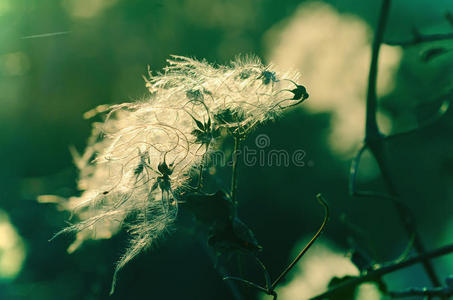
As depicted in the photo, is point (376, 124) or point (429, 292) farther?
point (376, 124)

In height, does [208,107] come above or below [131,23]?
below

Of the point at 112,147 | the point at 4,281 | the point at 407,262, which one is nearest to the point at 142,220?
the point at 112,147

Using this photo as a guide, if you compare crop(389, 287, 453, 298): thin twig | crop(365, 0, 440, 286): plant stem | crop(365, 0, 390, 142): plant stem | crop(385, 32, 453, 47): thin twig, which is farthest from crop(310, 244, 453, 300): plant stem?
crop(385, 32, 453, 47): thin twig

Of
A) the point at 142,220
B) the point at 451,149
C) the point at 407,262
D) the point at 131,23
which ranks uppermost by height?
the point at 131,23

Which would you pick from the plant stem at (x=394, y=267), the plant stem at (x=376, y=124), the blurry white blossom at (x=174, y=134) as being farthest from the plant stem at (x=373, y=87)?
the plant stem at (x=394, y=267)

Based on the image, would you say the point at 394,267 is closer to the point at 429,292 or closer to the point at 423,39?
the point at 429,292

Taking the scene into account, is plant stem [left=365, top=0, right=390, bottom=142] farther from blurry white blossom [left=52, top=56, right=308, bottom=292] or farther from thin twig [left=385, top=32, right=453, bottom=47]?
blurry white blossom [left=52, top=56, right=308, bottom=292]

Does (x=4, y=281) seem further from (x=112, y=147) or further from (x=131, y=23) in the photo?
(x=131, y=23)

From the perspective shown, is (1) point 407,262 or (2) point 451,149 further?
(2) point 451,149

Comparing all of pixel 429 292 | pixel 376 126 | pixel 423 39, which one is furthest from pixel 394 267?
pixel 423 39
